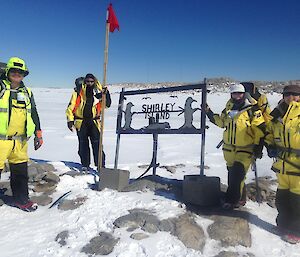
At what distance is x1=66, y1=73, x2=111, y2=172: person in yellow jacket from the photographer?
23.0 ft

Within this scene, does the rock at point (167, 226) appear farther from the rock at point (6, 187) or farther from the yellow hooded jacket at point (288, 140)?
the rock at point (6, 187)

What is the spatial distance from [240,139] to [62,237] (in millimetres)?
2711

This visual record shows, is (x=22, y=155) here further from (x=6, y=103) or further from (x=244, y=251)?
(x=244, y=251)

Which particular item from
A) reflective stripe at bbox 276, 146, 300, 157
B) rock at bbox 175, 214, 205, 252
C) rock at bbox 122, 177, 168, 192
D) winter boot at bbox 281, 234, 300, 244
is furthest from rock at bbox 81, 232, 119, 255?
reflective stripe at bbox 276, 146, 300, 157

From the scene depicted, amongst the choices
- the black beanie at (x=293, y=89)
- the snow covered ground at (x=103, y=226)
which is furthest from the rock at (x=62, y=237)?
the black beanie at (x=293, y=89)

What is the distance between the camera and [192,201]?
16.6 ft

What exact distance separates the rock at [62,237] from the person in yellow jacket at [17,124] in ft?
4.01

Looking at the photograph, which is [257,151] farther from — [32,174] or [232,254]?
[32,174]

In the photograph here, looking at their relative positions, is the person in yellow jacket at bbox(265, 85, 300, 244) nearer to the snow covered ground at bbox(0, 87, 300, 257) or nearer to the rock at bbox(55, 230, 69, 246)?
the snow covered ground at bbox(0, 87, 300, 257)

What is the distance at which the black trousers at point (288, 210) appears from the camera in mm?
Result: 4266

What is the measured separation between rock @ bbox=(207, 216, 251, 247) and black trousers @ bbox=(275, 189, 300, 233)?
1.52 feet

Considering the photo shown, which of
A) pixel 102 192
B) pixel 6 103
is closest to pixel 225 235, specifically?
pixel 102 192

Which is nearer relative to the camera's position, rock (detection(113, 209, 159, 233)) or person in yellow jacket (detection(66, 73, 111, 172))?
rock (detection(113, 209, 159, 233))

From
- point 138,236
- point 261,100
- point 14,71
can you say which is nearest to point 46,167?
point 14,71
